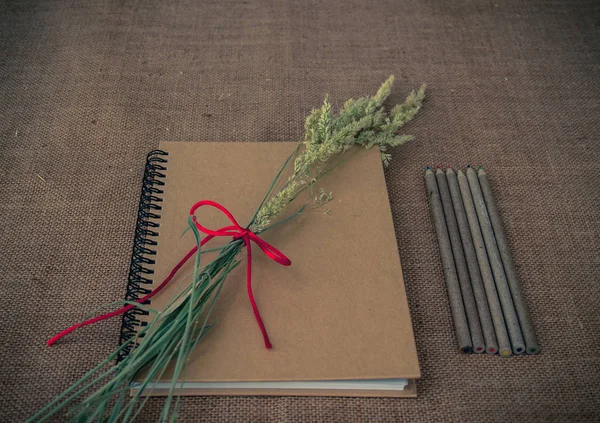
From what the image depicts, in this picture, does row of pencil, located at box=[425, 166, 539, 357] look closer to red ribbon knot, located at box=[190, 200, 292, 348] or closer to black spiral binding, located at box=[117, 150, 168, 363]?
red ribbon knot, located at box=[190, 200, 292, 348]

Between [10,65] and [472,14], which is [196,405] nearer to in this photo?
[10,65]

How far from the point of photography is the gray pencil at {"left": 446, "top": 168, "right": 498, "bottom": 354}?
78 cm

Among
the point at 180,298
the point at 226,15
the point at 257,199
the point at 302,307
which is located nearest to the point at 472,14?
the point at 226,15

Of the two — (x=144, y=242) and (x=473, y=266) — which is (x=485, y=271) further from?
(x=144, y=242)

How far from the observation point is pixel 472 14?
48.9 inches

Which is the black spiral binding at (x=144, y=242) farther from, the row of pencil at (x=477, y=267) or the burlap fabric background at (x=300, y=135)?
the row of pencil at (x=477, y=267)

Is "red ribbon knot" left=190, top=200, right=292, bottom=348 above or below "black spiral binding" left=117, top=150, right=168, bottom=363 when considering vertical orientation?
above

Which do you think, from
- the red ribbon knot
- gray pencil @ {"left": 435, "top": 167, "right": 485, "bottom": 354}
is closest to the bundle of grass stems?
the red ribbon knot

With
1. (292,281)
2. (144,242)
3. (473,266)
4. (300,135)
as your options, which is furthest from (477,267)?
(144,242)

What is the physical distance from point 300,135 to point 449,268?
0.41 metres

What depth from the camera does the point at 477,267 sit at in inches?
33.2

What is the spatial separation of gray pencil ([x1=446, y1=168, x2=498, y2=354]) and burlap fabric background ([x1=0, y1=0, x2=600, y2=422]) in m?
0.04

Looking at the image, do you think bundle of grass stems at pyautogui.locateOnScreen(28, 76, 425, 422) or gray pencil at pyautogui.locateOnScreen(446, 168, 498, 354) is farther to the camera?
gray pencil at pyautogui.locateOnScreen(446, 168, 498, 354)

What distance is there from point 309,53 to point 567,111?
0.61 m
